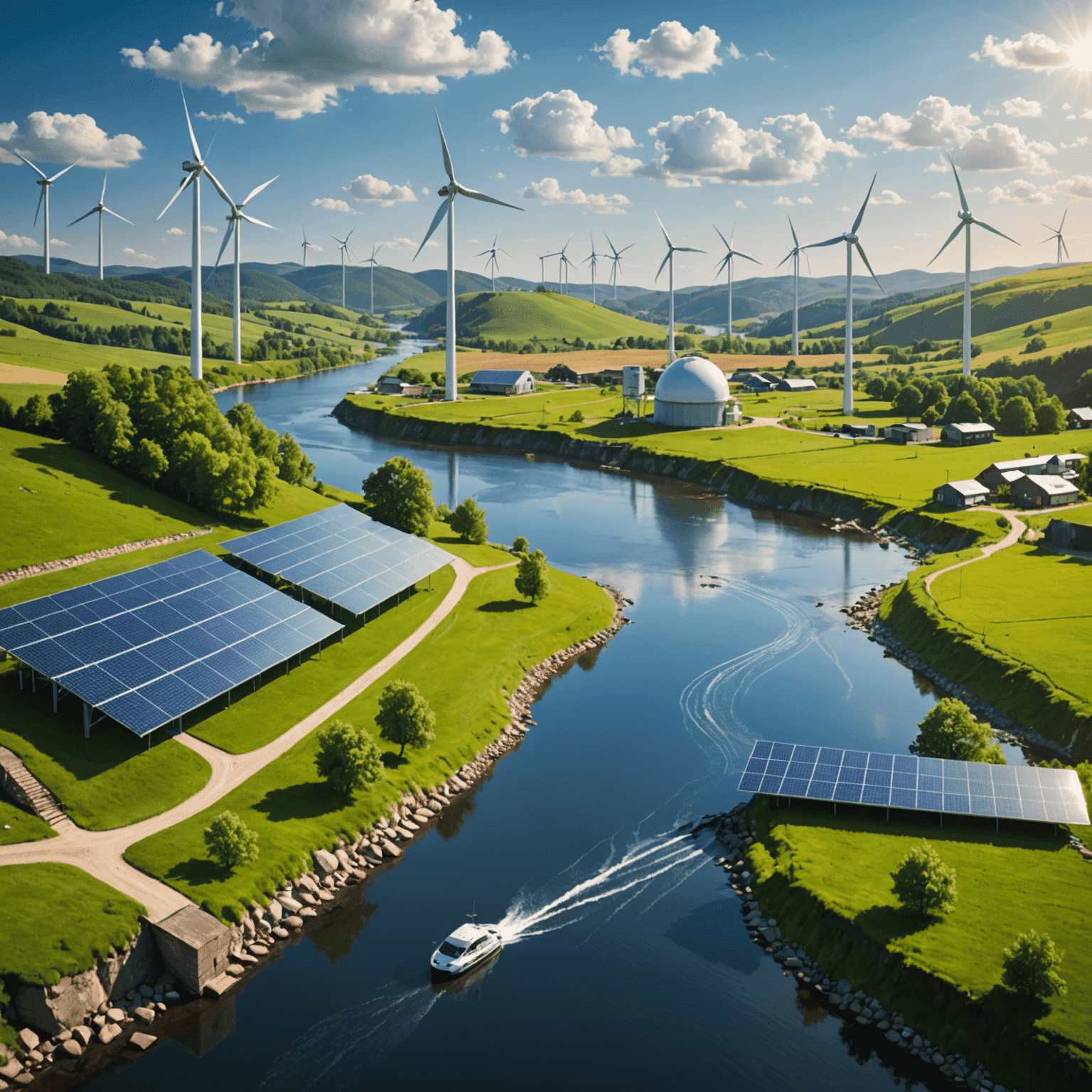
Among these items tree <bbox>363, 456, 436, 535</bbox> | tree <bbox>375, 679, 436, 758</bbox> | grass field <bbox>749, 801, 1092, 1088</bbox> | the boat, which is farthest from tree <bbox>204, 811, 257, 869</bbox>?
tree <bbox>363, 456, 436, 535</bbox>

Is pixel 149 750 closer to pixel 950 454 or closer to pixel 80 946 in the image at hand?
pixel 80 946

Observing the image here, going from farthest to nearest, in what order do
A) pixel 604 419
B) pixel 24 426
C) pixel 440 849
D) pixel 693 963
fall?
pixel 604 419
pixel 24 426
pixel 440 849
pixel 693 963

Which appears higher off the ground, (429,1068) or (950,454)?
(950,454)

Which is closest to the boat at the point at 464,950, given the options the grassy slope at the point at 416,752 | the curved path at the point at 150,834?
the grassy slope at the point at 416,752

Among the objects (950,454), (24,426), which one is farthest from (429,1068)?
(950,454)

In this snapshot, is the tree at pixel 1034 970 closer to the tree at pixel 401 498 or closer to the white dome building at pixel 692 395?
the tree at pixel 401 498

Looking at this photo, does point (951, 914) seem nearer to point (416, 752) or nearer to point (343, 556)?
point (416, 752)
